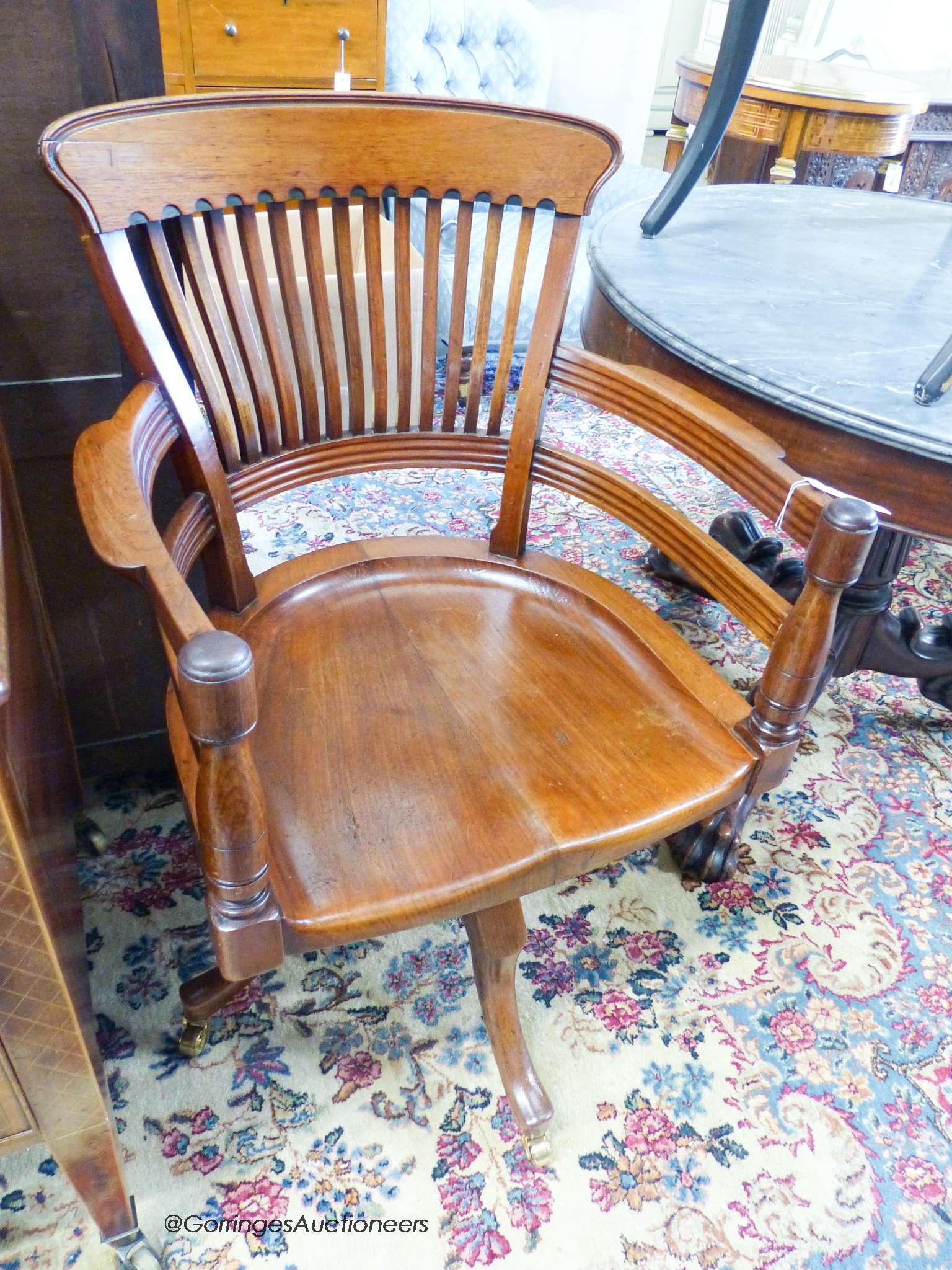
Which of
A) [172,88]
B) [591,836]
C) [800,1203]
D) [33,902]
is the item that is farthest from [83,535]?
[172,88]

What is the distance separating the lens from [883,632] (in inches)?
58.1

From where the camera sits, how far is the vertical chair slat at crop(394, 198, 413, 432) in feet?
2.97

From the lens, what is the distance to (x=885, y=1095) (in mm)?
1041

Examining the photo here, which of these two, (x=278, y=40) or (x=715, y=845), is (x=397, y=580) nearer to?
(x=715, y=845)

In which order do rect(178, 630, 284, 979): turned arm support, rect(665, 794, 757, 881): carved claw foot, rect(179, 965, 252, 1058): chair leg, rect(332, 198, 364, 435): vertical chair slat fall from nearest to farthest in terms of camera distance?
rect(178, 630, 284, 979): turned arm support < rect(332, 198, 364, 435): vertical chair slat < rect(179, 965, 252, 1058): chair leg < rect(665, 794, 757, 881): carved claw foot

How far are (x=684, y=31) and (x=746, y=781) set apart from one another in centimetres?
568

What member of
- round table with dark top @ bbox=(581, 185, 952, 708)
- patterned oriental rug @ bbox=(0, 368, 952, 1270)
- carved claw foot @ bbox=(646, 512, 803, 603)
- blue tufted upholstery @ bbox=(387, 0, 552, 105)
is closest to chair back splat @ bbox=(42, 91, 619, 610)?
round table with dark top @ bbox=(581, 185, 952, 708)

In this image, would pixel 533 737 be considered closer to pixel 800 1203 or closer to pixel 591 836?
pixel 591 836

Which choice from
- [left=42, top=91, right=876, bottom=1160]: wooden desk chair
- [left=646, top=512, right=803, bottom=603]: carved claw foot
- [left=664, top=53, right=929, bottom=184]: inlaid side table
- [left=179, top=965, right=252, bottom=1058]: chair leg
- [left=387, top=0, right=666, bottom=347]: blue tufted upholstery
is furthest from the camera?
[left=387, top=0, right=666, bottom=347]: blue tufted upholstery

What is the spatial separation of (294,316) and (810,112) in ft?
6.46

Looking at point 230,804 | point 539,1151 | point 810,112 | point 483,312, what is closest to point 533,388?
point 483,312

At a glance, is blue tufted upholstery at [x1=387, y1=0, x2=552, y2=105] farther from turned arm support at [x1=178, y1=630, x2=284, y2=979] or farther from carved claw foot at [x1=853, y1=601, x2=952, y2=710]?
turned arm support at [x1=178, y1=630, x2=284, y2=979]

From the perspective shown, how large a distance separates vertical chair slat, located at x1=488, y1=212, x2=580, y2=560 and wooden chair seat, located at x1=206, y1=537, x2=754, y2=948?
40 millimetres

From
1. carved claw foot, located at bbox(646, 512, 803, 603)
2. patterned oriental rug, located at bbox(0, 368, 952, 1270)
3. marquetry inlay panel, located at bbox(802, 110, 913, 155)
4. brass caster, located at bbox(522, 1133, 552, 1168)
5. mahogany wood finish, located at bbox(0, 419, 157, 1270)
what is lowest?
patterned oriental rug, located at bbox(0, 368, 952, 1270)
